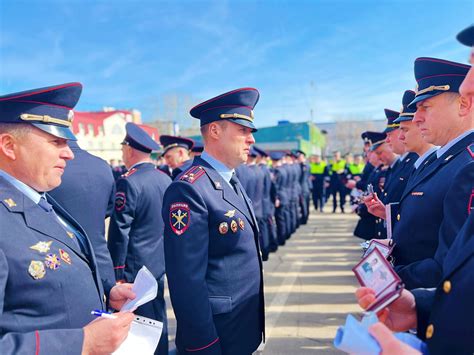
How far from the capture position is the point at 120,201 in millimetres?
3357

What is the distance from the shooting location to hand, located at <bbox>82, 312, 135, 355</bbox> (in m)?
1.35

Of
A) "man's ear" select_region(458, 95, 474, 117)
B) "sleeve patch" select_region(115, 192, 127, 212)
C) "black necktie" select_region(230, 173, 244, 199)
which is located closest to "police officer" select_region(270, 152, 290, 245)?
"sleeve patch" select_region(115, 192, 127, 212)

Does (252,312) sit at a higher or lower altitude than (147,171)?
lower

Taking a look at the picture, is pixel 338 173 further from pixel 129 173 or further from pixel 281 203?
pixel 129 173

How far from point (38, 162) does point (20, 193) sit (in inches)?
5.8

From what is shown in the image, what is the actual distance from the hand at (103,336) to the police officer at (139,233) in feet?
Answer: 6.47

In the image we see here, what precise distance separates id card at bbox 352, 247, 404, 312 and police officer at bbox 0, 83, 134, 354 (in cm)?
91

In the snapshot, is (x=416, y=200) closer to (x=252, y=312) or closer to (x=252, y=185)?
(x=252, y=312)

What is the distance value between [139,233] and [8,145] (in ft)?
6.69

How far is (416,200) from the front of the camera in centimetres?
204

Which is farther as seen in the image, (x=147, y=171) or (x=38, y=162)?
(x=147, y=171)

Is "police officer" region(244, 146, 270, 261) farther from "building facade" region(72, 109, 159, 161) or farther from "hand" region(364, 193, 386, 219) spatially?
"building facade" region(72, 109, 159, 161)

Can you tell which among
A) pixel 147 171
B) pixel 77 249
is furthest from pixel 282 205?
pixel 77 249

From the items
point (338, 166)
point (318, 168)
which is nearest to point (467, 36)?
point (338, 166)
